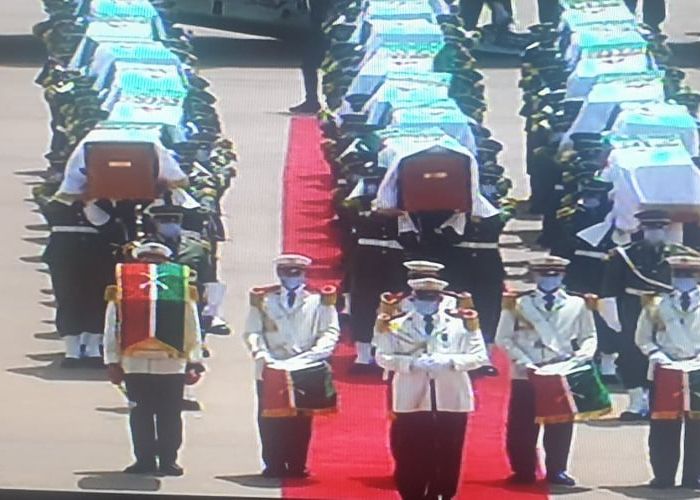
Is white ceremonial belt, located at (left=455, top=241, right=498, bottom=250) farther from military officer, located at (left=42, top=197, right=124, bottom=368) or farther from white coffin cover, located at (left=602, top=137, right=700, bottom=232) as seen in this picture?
military officer, located at (left=42, top=197, right=124, bottom=368)

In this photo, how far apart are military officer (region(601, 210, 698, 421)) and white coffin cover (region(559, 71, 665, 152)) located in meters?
2.11

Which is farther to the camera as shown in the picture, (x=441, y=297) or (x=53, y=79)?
(x=53, y=79)

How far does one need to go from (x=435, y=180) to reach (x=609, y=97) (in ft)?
7.29

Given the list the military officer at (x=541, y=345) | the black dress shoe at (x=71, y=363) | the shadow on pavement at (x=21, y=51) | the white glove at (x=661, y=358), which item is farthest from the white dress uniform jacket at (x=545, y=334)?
the shadow on pavement at (x=21, y=51)

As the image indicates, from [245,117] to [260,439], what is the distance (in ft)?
26.7

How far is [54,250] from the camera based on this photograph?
19078 mm

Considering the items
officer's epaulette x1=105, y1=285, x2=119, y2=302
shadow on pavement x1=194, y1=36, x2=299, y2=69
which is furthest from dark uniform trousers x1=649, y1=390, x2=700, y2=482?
shadow on pavement x1=194, y1=36, x2=299, y2=69

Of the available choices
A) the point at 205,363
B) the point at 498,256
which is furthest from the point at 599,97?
the point at 205,363

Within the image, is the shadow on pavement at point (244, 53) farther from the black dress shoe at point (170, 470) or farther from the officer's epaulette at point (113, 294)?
the black dress shoe at point (170, 470)

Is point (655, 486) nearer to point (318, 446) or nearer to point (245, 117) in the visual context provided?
point (318, 446)

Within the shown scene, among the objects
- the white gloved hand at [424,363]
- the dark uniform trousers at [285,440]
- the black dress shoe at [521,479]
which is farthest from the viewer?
the black dress shoe at [521,479]

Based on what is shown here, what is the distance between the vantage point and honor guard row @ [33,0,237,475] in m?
16.4

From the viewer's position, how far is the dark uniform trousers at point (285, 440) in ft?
53.8

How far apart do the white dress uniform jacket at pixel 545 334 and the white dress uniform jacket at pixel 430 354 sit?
1.53 ft
